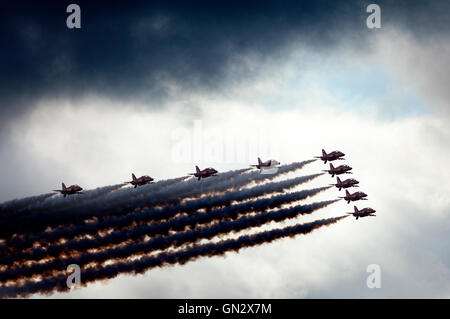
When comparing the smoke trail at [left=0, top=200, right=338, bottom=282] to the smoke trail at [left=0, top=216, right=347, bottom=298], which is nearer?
the smoke trail at [left=0, top=216, right=347, bottom=298]

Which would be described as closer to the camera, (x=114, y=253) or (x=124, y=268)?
(x=124, y=268)

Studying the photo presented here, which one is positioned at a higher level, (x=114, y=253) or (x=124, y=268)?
(x=114, y=253)

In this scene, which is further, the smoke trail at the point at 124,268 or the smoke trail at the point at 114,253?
the smoke trail at the point at 114,253
